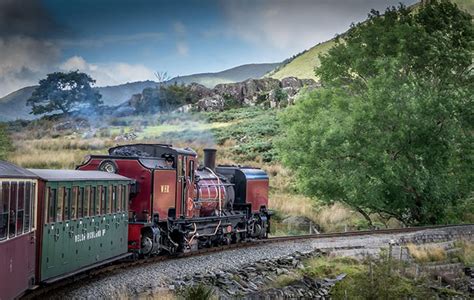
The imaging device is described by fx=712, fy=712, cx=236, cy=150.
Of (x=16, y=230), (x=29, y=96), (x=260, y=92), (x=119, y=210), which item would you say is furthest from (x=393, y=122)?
(x=260, y=92)

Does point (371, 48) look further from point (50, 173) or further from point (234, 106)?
point (234, 106)

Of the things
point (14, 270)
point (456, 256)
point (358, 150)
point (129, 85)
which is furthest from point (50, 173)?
point (129, 85)

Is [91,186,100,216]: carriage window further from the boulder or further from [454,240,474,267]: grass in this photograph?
the boulder

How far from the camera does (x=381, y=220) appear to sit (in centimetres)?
4059

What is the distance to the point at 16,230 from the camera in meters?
12.0

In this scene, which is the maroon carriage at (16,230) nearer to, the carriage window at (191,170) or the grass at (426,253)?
the carriage window at (191,170)

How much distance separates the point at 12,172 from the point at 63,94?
42650mm

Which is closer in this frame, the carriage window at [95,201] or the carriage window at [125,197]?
the carriage window at [95,201]

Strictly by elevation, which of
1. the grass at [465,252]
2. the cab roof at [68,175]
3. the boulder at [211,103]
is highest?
the boulder at [211,103]

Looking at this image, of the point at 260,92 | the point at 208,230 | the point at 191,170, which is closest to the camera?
the point at 191,170

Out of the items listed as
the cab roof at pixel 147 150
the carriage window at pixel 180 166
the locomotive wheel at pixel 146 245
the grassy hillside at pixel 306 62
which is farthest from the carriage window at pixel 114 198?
the grassy hillside at pixel 306 62

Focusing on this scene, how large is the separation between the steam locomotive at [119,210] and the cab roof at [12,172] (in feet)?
0.09

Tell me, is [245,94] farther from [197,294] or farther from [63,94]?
[197,294]

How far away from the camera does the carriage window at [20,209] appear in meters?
12.1
